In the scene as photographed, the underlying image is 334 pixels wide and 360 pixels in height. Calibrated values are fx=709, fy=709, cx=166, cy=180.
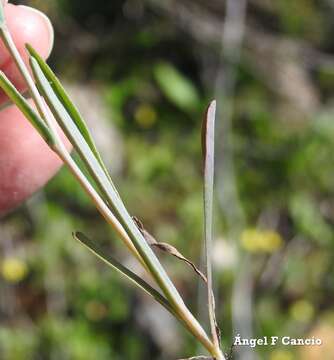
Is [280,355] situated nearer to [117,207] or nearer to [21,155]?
[21,155]

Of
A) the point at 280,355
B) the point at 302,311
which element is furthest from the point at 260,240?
the point at 280,355

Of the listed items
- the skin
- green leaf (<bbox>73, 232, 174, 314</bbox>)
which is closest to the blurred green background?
the skin

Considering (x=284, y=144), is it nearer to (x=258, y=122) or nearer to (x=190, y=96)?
(x=258, y=122)

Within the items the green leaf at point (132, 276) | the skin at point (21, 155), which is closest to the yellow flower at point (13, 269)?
the skin at point (21, 155)

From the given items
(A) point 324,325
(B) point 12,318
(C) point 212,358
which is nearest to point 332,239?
(A) point 324,325

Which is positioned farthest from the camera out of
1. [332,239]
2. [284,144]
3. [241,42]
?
[241,42]

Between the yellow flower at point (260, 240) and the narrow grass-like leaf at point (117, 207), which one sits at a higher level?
the yellow flower at point (260, 240)

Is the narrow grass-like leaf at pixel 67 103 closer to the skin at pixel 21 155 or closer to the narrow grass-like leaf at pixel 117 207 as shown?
the narrow grass-like leaf at pixel 117 207
